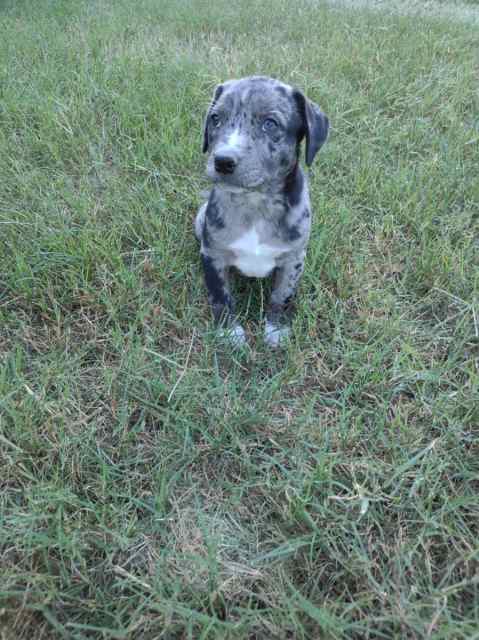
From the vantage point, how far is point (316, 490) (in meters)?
1.97

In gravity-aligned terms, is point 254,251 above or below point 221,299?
above

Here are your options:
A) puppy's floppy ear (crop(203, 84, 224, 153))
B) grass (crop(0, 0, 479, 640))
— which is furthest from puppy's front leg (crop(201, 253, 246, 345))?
puppy's floppy ear (crop(203, 84, 224, 153))

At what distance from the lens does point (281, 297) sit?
276cm

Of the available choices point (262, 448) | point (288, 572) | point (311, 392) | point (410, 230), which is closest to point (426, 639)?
point (288, 572)

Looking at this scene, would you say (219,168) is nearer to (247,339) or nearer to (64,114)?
(247,339)

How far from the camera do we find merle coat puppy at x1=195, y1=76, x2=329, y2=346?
2.26m

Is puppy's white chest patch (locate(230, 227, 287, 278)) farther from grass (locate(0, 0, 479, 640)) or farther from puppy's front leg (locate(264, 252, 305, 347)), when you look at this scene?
grass (locate(0, 0, 479, 640))

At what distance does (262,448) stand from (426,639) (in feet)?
A: 3.11

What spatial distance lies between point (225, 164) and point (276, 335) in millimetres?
998

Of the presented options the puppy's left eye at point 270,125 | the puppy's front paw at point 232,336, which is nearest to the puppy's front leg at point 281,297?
the puppy's front paw at point 232,336

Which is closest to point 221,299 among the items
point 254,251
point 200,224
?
point 254,251

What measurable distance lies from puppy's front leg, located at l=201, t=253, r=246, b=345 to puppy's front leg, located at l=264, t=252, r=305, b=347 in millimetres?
179

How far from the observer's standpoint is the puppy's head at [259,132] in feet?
7.19

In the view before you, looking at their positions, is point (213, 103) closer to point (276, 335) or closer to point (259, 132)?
point (259, 132)
